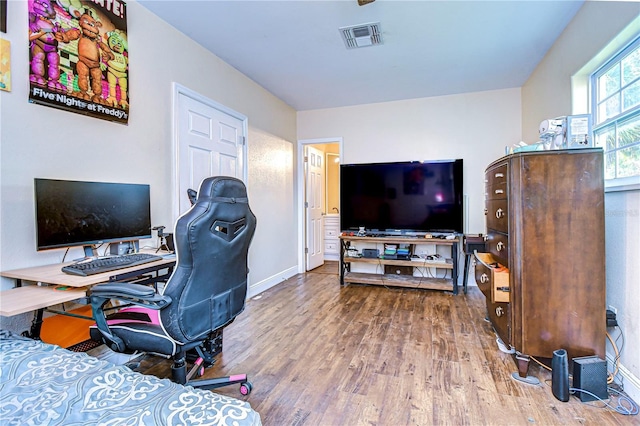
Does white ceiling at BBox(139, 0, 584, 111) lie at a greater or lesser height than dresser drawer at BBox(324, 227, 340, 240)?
greater

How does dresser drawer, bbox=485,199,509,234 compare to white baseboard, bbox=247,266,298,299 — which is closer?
dresser drawer, bbox=485,199,509,234

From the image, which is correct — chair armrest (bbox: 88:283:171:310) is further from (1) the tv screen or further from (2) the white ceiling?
(2) the white ceiling

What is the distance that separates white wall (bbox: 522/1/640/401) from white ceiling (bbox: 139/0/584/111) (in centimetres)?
23

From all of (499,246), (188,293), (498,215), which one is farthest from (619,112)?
(188,293)

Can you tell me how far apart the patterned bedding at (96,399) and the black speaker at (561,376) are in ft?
5.86

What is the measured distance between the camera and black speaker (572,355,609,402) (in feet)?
5.55

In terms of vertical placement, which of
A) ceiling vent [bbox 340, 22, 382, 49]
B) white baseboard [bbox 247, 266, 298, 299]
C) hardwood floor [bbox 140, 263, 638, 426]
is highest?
ceiling vent [bbox 340, 22, 382, 49]

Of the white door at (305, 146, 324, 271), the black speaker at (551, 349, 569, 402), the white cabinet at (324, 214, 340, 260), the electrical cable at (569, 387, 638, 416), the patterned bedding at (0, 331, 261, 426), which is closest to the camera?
the patterned bedding at (0, 331, 261, 426)

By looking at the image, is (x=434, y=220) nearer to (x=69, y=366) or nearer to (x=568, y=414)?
(x=568, y=414)

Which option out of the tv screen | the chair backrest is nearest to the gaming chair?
the chair backrest

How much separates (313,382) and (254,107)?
315cm

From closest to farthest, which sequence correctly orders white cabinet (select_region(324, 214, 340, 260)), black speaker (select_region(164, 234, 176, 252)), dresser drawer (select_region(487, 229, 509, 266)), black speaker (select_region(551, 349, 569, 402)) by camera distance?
black speaker (select_region(551, 349, 569, 402)), dresser drawer (select_region(487, 229, 509, 266)), black speaker (select_region(164, 234, 176, 252)), white cabinet (select_region(324, 214, 340, 260))

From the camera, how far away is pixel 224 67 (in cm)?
327

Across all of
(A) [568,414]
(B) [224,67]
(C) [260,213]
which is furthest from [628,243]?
(B) [224,67]
